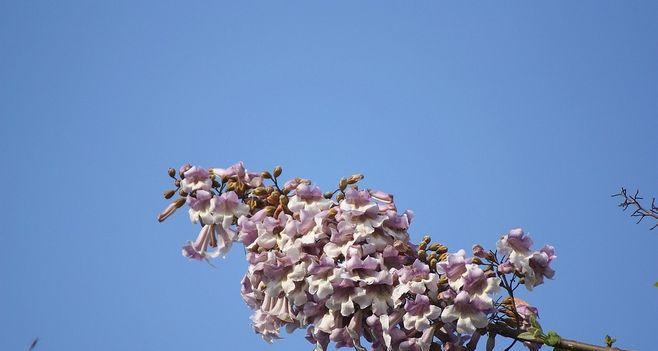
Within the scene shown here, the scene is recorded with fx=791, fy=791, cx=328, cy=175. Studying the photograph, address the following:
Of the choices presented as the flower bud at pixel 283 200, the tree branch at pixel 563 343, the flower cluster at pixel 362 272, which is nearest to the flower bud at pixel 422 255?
the flower cluster at pixel 362 272

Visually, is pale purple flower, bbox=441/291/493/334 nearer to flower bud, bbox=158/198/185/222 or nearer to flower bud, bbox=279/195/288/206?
flower bud, bbox=279/195/288/206

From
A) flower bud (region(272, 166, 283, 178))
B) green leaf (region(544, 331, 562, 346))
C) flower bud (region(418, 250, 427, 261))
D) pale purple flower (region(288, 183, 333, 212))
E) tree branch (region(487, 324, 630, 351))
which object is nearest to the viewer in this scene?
tree branch (region(487, 324, 630, 351))

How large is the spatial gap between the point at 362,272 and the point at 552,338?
4.56 ft

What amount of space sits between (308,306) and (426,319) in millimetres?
869

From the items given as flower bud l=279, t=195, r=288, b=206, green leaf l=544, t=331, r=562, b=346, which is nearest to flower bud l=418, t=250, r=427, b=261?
green leaf l=544, t=331, r=562, b=346

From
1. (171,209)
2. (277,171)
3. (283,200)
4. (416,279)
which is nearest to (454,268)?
(416,279)

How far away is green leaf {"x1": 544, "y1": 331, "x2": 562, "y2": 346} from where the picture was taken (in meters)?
5.47

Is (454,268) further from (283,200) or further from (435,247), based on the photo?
(283,200)

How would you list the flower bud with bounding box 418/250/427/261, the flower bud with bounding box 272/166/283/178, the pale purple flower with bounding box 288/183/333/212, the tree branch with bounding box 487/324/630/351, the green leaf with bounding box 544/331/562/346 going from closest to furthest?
the tree branch with bounding box 487/324/630/351, the green leaf with bounding box 544/331/562/346, the flower bud with bounding box 418/250/427/261, the pale purple flower with bounding box 288/183/333/212, the flower bud with bounding box 272/166/283/178

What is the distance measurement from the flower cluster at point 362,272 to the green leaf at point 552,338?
287mm

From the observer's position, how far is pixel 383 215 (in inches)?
231

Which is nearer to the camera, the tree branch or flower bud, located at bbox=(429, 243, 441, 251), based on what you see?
the tree branch

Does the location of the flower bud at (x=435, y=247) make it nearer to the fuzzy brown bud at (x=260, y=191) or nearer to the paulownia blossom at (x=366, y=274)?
the paulownia blossom at (x=366, y=274)

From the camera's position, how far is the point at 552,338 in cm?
548
